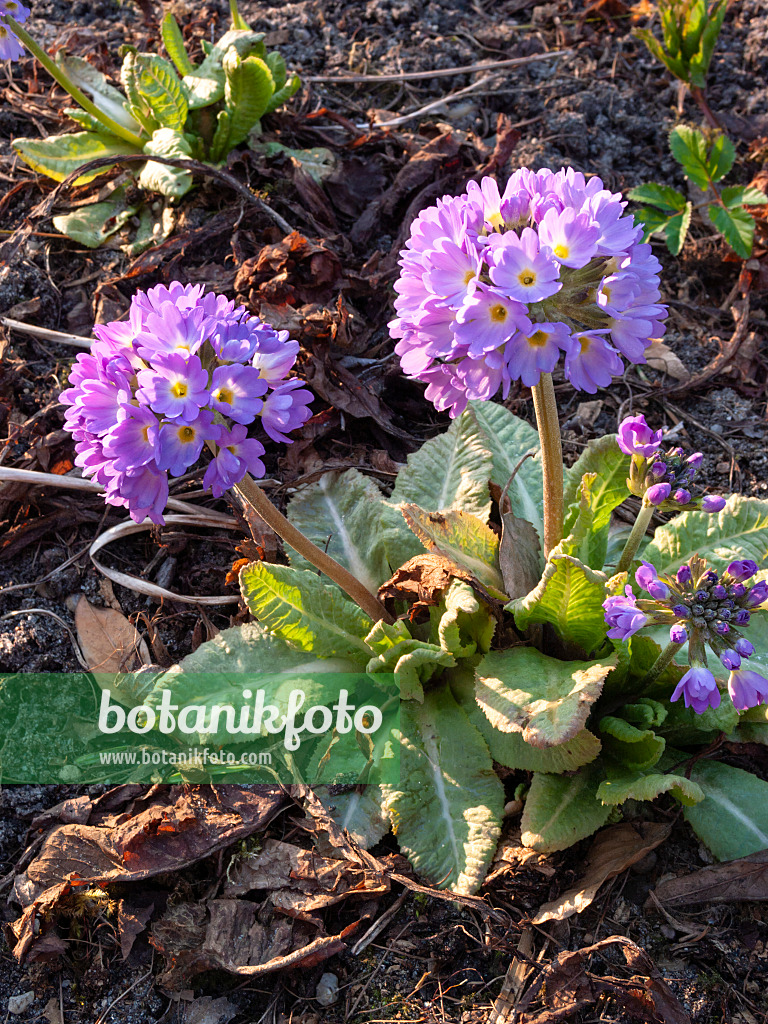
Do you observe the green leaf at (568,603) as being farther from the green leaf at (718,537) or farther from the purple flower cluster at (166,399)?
the purple flower cluster at (166,399)

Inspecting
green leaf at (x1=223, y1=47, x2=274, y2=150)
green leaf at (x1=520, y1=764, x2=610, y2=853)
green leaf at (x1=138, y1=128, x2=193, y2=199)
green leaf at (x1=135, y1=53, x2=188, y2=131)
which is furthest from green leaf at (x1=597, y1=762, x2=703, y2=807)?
green leaf at (x1=135, y1=53, x2=188, y2=131)

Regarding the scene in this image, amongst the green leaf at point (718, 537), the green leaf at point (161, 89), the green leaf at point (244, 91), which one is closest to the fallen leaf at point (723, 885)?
the green leaf at point (718, 537)

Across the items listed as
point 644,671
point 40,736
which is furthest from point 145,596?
point 644,671

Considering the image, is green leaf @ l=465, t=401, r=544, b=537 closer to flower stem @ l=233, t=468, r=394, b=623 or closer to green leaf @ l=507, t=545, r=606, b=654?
green leaf @ l=507, t=545, r=606, b=654

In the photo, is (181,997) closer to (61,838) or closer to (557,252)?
(61,838)

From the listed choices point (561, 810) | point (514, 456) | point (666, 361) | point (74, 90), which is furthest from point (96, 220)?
point (561, 810)
